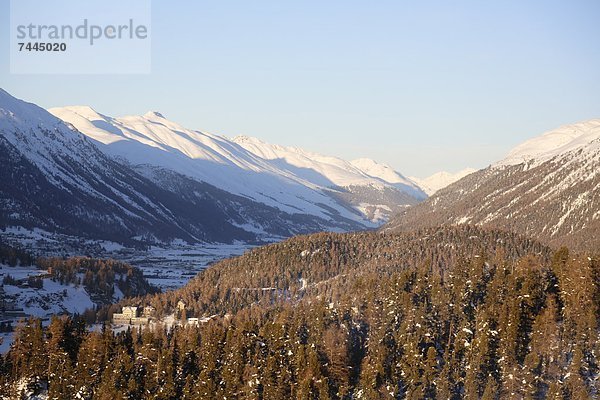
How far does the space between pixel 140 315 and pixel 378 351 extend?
84166mm

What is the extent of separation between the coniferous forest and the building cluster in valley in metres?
38.1

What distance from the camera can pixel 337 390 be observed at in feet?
388

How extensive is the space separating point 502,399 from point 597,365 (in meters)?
15.5

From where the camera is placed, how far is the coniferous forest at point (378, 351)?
379ft

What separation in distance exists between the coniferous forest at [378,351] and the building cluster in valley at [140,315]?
38.1 m

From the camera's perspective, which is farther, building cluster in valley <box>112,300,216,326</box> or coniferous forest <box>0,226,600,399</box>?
building cluster in valley <box>112,300,216,326</box>

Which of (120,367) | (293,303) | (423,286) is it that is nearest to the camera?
(120,367)

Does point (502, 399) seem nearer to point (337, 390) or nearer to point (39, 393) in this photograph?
point (337, 390)

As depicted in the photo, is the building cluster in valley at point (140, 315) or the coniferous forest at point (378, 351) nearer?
the coniferous forest at point (378, 351)

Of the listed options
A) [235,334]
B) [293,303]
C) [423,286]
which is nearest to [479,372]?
[423,286]

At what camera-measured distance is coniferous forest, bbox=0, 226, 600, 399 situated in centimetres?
11544

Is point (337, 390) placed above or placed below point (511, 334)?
below

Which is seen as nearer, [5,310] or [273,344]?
[273,344]

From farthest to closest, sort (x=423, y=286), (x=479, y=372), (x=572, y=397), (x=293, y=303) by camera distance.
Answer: (x=293, y=303), (x=423, y=286), (x=479, y=372), (x=572, y=397)
